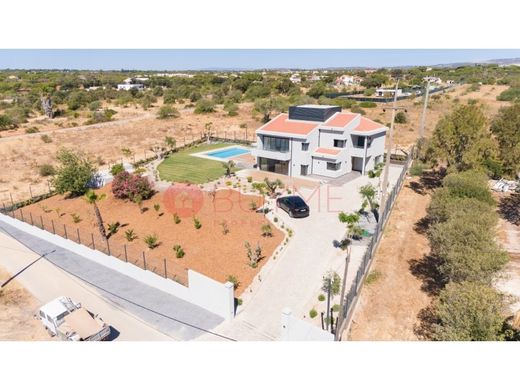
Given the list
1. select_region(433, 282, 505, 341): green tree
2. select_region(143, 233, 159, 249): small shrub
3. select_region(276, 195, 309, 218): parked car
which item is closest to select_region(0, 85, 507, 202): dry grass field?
select_region(143, 233, 159, 249): small shrub

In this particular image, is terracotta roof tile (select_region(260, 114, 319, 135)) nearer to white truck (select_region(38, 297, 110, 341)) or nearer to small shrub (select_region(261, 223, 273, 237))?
small shrub (select_region(261, 223, 273, 237))

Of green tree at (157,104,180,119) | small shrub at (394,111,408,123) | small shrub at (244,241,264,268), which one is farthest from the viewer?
green tree at (157,104,180,119)

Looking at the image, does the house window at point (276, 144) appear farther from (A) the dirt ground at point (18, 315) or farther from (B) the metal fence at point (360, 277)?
(A) the dirt ground at point (18, 315)

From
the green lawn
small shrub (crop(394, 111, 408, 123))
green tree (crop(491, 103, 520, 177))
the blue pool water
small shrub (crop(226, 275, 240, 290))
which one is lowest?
small shrub (crop(226, 275, 240, 290))

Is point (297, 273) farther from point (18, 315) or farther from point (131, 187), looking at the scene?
point (131, 187)

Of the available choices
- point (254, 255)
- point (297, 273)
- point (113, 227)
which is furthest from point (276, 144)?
point (297, 273)

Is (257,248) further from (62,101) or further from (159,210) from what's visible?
(62,101)
